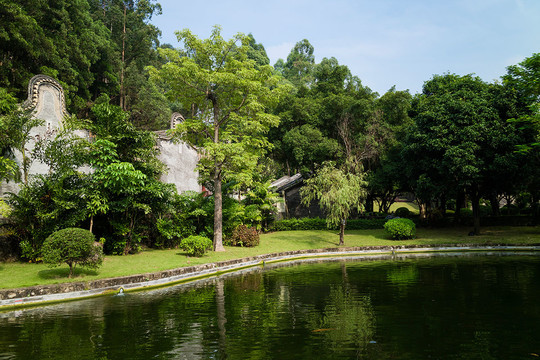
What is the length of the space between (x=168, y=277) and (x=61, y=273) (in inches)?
138

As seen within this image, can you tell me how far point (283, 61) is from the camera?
9731 cm

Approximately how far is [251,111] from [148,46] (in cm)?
3466

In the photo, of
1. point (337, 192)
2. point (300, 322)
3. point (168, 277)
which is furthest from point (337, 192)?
point (300, 322)

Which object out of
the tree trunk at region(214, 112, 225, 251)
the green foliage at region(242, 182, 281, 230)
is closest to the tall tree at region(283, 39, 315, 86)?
the green foliage at region(242, 182, 281, 230)

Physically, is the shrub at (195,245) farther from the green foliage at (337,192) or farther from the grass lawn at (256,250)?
the green foliage at (337,192)

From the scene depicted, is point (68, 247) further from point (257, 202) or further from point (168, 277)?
point (257, 202)

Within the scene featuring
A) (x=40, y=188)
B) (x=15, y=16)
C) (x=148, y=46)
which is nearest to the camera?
(x=40, y=188)

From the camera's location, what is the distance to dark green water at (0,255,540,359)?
5.95 metres

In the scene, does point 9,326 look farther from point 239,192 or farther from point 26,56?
point 26,56

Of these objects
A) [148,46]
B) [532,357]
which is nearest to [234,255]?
[532,357]

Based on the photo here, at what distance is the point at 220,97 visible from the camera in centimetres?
2186

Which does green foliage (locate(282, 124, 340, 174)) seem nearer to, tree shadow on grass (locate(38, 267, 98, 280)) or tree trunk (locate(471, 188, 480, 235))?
tree trunk (locate(471, 188, 480, 235))

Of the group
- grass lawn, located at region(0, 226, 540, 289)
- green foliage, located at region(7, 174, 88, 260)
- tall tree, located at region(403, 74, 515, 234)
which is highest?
tall tree, located at region(403, 74, 515, 234)

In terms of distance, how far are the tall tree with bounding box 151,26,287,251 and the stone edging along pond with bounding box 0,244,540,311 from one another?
13.2ft
